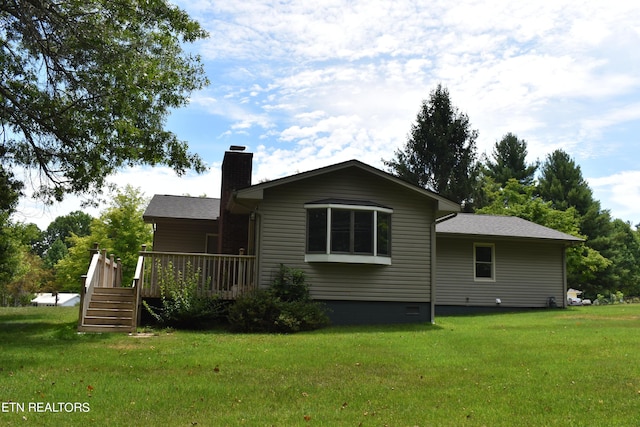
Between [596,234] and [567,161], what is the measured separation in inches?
301

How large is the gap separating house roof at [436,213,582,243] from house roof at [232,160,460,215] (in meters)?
3.26

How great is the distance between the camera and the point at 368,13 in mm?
12750

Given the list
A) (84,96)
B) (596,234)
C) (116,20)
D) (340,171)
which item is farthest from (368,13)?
(596,234)

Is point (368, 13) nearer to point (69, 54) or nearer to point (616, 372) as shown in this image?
point (69, 54)

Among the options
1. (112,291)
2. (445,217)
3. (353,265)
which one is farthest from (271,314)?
(445,217)

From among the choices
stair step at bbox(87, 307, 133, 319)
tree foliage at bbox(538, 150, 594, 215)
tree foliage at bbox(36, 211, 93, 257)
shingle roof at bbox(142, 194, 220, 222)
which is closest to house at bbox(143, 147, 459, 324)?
stair step at bbox(87, 307, 133, 319)

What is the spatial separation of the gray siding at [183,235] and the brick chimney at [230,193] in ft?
11.7

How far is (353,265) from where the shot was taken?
52.3 feet

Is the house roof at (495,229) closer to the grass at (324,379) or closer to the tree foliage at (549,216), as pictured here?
the tree foliage at (549,216)

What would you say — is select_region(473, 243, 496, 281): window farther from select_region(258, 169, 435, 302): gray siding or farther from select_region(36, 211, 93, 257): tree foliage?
select_region(36, 211, 93, 257): tree foliage

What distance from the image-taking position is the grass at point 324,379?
6047 mm

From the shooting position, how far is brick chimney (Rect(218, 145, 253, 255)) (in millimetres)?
18109

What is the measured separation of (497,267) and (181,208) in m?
12.2

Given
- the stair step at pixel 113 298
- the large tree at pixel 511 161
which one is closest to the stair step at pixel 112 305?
the stair step at pixel 113 298
